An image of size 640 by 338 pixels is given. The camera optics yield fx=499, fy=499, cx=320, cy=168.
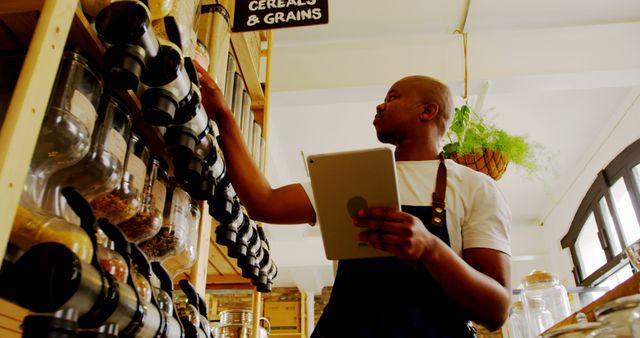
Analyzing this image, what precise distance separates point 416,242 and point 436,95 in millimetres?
631

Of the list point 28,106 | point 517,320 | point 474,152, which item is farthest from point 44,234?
point 517,320

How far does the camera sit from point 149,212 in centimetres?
106

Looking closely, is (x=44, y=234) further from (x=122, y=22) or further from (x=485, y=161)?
(x=485, y=161)

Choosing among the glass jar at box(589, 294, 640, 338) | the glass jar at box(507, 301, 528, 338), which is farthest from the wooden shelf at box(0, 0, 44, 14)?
the glass jar at box(507, 301, 528, 338)

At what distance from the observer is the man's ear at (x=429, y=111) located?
141 centimetres

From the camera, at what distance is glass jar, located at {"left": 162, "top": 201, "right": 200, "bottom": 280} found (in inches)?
49.7

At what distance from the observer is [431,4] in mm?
3562

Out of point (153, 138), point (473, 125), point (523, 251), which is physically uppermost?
point (523, 251)

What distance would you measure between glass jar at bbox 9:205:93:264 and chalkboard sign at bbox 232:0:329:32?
1500 mm

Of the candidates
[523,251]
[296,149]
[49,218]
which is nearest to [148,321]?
[49,218]

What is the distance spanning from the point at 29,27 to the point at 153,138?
1.26 ft

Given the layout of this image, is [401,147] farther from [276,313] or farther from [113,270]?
[276,313]

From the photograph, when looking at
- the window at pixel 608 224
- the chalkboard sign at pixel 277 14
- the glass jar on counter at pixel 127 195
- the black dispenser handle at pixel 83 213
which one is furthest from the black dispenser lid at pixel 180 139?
the window at pixel 608 224

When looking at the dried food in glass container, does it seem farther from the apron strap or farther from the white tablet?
the apron strap
